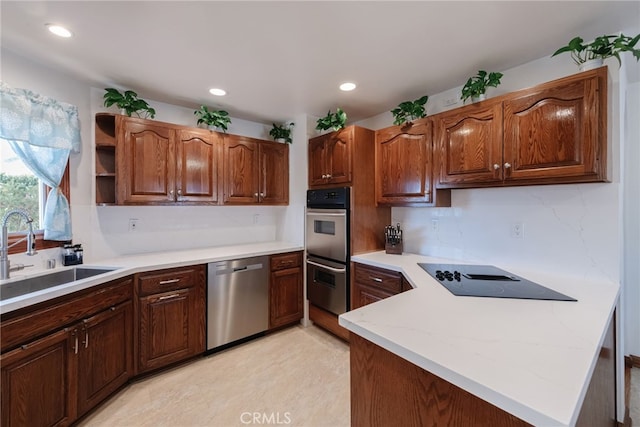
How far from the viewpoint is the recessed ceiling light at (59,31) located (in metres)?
1.58

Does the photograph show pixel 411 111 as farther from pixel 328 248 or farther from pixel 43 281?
pixel 43 281

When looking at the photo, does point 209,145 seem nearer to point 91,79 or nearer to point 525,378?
point 91,79

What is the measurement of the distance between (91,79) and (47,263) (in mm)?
1488

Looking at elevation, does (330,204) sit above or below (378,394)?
above

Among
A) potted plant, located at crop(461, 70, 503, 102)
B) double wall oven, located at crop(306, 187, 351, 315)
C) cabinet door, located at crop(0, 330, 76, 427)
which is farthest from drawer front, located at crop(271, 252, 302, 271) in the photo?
potted plant, located at crop(461, 70, 503, 102)

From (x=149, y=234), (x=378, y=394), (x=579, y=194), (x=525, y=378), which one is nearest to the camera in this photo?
(x=525, y=378)

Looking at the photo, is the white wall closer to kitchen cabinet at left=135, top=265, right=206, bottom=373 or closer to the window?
the window

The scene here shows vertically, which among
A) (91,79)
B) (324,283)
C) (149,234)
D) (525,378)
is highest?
(91,79)

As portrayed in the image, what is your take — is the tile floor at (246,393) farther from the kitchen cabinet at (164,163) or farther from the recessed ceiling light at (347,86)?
the recessed ceiling light at (347,86)

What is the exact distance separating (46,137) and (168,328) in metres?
1.67

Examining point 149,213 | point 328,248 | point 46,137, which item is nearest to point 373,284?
point 328,248

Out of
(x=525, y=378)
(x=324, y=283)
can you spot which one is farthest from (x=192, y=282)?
(x=525, y=378)

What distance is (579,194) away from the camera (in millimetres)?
1776

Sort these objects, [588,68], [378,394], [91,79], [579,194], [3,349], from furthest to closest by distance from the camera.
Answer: [91,79] → [579,194] → [588,68] → [3,349] → [378,394]
